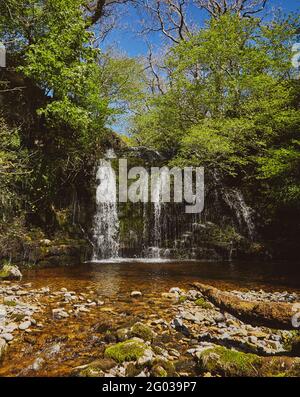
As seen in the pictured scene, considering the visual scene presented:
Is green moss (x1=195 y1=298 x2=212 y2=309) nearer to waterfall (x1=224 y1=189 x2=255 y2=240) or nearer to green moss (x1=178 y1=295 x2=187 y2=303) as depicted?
green moss (x1=178 y1=295 x2=187 y2=303)

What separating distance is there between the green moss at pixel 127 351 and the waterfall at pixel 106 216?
1091 cm

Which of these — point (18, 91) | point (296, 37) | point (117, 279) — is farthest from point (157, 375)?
point (296, 37)

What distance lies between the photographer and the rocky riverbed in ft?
13.2

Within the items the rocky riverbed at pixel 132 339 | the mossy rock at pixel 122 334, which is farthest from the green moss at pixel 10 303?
the mossy rock at pixel 122 334

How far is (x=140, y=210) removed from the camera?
16.9 meters

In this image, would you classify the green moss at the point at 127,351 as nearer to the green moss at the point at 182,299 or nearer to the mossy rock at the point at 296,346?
the mossy rock at the point at 296,346

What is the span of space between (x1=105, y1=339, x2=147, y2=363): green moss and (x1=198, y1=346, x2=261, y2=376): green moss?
87 cm

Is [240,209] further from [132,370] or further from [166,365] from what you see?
[132,370]

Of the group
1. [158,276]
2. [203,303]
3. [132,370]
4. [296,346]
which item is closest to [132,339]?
[132,370]

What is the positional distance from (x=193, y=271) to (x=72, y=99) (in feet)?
29.7

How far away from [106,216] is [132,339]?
12022 millimetres

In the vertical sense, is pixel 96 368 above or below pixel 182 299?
above

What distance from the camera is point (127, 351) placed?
430 centimetres

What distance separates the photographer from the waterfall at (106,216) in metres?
15.7
